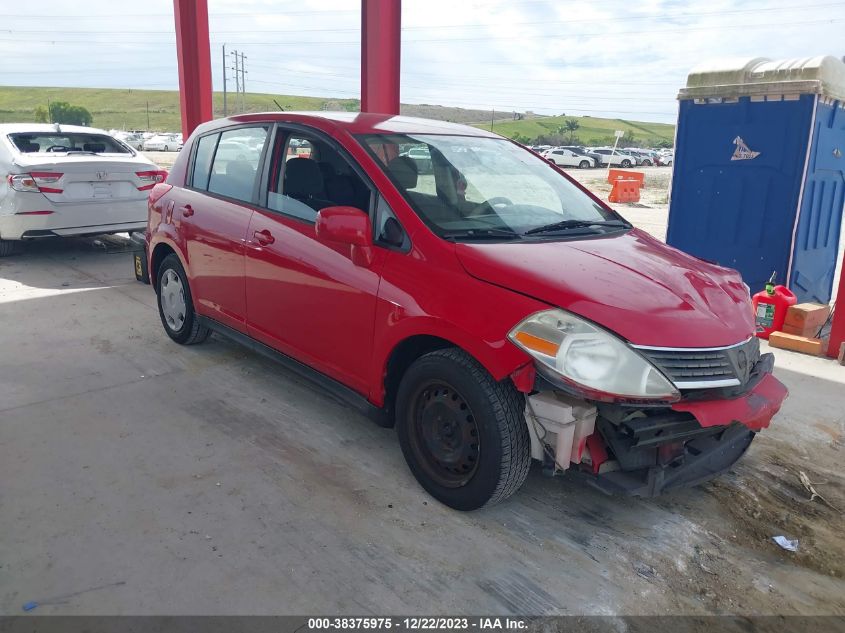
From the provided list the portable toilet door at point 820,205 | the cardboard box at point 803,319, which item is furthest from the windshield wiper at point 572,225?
the portable toilet door at point 820,205

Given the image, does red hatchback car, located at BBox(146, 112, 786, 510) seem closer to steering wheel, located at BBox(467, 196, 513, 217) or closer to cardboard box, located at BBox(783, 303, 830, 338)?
steering wheel, located at BBox(467, 196, 513, 217)

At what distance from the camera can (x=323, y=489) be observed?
10.3ft

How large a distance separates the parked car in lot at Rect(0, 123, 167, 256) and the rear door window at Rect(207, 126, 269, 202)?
3.92 meters

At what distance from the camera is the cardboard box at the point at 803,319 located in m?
5.58

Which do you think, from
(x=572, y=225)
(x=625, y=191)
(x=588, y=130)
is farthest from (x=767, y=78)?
(x=588, y=130)

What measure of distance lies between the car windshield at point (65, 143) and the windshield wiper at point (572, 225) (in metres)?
6.99

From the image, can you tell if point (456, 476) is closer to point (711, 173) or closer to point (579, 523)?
point (579, 523)

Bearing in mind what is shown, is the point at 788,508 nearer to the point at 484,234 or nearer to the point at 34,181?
the point at 484,234

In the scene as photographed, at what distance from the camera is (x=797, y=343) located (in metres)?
5.54

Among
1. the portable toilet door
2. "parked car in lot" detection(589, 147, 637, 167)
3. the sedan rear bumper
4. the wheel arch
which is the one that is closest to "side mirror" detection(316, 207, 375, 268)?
the wheel arch

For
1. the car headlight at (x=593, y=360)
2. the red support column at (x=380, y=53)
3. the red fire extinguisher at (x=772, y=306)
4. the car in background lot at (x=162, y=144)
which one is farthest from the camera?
the car in background lot at (x=162, y=144)

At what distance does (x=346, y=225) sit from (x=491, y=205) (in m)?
0.82

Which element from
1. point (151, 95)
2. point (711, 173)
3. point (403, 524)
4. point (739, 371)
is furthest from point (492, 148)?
point (151, 95)

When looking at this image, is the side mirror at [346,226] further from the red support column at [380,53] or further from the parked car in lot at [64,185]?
the parked car in lot at [64,185]
